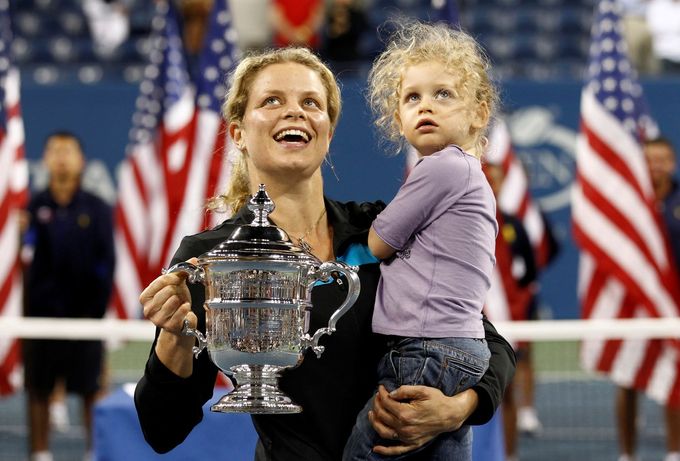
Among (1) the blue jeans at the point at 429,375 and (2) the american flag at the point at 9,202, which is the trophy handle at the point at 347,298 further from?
(2) the american flag at the point at 9,202

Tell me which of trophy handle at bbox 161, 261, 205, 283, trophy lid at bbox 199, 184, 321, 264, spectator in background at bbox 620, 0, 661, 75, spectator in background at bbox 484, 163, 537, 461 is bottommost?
trophy handle at bbox 161, 261, 205, 283

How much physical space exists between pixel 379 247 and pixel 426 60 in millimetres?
443

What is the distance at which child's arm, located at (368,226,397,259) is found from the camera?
9.16 feet

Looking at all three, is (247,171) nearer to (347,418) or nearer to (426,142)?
(426,142)

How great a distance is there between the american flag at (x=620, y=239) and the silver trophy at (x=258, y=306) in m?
5.84

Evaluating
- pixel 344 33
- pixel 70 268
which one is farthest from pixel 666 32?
pixel 70 268

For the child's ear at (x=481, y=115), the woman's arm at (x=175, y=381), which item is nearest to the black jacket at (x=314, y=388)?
the woman's arm at (x=175, y=381)

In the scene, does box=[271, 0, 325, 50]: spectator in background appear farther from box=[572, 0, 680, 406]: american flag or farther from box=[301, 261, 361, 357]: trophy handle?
box=[301, 261, 361, 357]: trophy handle

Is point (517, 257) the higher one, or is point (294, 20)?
point (294, 20)

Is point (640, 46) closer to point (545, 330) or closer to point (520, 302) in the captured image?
point (520, 302)

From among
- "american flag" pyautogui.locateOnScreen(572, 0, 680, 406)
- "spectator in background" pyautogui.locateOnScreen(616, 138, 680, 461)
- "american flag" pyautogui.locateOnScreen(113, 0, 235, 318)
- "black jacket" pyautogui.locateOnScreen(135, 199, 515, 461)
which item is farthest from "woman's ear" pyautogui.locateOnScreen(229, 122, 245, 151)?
"spectator in background" pyautogui.locateOnScreen(616, 138, 680, 461)

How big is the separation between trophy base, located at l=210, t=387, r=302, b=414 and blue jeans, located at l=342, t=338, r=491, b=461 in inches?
8.4

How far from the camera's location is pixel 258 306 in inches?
98.3

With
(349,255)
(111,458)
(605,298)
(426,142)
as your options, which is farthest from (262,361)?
(605,298)
